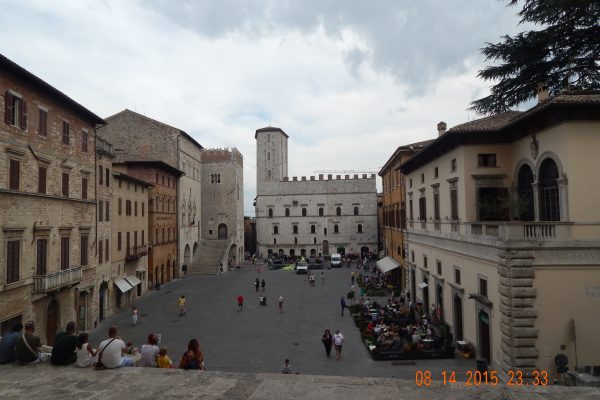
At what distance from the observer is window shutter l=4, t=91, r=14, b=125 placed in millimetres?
16875

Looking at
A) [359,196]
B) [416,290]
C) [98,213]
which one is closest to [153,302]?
[98,213]

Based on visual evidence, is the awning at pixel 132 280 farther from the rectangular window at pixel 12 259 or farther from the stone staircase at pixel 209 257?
the stone staircase at pixel 209 257

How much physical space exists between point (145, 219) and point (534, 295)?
31106mm

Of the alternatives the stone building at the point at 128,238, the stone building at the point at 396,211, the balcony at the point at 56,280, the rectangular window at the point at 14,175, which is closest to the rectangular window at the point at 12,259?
the balcony at the point at 56,280

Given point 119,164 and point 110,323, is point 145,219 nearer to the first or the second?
point 119,164

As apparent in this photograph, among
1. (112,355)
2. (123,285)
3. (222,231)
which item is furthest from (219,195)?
(112,355)

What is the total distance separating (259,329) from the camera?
24.2 metres

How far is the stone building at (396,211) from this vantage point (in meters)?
33.3

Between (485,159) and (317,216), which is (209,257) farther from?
(485,159)

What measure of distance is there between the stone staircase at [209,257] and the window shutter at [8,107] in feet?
111

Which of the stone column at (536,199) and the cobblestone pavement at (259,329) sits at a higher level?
the stone column at (536,199)

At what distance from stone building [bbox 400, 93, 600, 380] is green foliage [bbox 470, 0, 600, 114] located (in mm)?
1062

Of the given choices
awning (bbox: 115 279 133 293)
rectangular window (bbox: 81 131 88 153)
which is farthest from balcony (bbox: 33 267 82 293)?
awning (bbox: 115 279 133 293)

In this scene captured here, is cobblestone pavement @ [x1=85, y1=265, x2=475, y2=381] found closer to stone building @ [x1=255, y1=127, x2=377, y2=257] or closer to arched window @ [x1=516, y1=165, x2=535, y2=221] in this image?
arched window @ [x1=516, y1=165, x2=535, y2=221]
